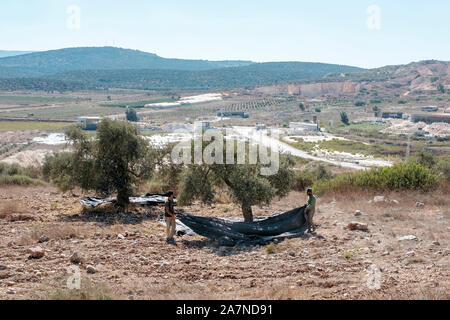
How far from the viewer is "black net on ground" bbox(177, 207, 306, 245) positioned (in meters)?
11.8

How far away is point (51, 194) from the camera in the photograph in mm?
19375

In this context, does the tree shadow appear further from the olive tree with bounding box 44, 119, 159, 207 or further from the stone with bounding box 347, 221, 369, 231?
the stone with bounding box 347, 221, 369, 231

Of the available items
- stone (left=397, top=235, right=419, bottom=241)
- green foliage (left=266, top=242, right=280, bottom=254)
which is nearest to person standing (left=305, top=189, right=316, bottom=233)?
green foliage (left=266, top=242, right=280, bottom=254)

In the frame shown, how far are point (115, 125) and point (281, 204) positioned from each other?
24.6ft

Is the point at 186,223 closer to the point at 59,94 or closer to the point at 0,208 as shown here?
the point at 0,208

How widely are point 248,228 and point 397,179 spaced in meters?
8.49

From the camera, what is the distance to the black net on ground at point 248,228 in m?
11.8

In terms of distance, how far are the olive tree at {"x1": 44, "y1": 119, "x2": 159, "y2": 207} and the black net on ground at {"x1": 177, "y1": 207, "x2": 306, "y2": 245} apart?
15.2ft

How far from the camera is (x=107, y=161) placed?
16.3 metres

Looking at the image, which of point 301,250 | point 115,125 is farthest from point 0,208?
point 301,250

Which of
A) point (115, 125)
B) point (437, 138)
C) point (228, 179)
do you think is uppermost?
point (115, 125)

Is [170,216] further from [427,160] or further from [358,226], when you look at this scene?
[427,160]

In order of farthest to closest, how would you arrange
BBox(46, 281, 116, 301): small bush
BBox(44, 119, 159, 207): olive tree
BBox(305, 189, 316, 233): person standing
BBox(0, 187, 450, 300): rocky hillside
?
BBox(44, 119, 159, 207): olive tree
BBox(305, 189, 316, 233): person standing
BBox(0, 187, 450, 300): rocky hillside
BBox(46, 281, 116, 301): small bush

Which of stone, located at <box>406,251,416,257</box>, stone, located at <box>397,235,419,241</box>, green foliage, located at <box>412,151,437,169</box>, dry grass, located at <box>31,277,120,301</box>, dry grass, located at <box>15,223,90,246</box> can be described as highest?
dry grass, located at <box>31,277,120,301</box>
